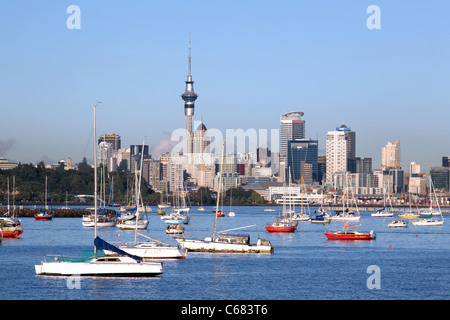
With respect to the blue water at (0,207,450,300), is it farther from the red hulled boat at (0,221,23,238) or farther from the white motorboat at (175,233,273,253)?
the red hulled boat at (0,221,23,238)

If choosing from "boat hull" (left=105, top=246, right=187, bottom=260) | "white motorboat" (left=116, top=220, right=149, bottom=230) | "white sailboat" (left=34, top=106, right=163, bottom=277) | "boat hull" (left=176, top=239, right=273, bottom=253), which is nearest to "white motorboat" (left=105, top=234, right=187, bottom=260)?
"boat hull" (left=105, top=246, right=187, bottom=260)

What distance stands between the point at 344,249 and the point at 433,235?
3424 cm

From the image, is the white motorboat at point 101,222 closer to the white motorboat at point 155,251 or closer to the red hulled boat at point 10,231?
the red hulled boat at point 10,231

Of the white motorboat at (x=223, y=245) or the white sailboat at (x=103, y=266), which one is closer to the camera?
the white sailboat at (x=103, y=266)

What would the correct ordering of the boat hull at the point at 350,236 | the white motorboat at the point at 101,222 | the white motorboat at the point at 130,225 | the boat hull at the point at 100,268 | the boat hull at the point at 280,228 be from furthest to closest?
1. the white motorboat at the point at 101,222
2. the boat hull at the point at 280,228
3. the white motorboat at the point at 130,225
4. the boat hull at the point at 350,236
5. the boat hull at the point at 100,268

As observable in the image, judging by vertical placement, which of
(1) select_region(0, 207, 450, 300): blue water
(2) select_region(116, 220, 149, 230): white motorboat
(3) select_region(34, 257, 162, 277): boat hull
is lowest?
(1) select_region(0, 207, 450, 300): blue water

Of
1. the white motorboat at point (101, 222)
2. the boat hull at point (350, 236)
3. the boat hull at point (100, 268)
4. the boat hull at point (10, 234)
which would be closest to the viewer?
the boat hull at point (100, 268)

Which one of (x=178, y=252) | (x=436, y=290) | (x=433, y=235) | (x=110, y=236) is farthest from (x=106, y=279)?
(x=433, y=235)

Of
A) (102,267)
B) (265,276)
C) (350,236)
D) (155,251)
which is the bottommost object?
(265,276)

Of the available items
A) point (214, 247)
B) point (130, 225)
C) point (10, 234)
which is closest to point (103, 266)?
point (214, 247)

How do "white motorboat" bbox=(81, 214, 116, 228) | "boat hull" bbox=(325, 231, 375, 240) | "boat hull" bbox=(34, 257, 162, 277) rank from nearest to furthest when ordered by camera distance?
1. "boat hull" bbox=(34, 257, 162, 277)
2. "boat hull" bbox=(325, 231, 375, 240)
3. "white motorboat" bbox=(81, 214, 116, 228)

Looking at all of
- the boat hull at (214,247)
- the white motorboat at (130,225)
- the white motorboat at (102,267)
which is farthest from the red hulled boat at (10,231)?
the white motorboat at (102,267)

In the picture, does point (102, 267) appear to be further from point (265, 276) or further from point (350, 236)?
point (350, 236)
